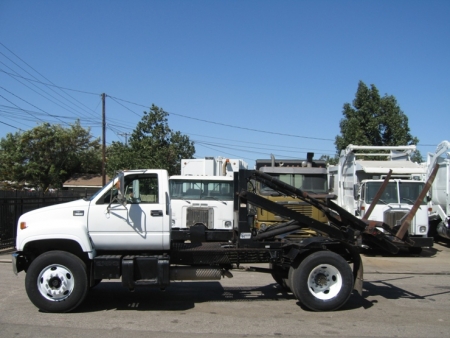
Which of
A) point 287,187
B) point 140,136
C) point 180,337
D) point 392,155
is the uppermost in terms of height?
point 140,136

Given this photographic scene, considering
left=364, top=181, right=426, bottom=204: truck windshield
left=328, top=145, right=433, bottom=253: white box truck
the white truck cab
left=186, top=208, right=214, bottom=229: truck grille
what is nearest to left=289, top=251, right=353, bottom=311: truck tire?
the white truck cab

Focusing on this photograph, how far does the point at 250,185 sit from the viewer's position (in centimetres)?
920

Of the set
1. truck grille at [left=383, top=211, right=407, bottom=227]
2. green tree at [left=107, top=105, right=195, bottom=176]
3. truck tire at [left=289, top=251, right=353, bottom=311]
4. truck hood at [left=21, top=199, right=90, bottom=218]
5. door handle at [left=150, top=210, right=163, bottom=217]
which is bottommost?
truck tire at [left=289, top=251, right=353, bottom=311]

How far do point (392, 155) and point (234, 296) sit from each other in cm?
1191

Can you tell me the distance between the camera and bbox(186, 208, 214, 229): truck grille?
14414 millimetres

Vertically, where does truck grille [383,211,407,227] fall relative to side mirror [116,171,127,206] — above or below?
below

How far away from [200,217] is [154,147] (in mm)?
13103

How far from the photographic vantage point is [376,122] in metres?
24.7

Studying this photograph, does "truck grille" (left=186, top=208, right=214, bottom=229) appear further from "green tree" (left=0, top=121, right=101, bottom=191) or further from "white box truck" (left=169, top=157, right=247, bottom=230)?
"green tree" (left=0, top=121, right=101, bottom=191)

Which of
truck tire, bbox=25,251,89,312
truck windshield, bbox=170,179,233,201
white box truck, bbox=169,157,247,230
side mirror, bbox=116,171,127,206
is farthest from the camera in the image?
truck windshield, bbox=170,179,233,201

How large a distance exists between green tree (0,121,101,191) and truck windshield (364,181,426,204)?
3284cm

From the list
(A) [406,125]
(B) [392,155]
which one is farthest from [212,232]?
(A) [406,125]

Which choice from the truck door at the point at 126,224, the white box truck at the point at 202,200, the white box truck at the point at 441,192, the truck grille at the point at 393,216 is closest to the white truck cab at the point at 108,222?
the truck door at the point at 126,224

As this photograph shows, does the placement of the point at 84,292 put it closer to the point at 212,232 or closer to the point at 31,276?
the point at 31,276
